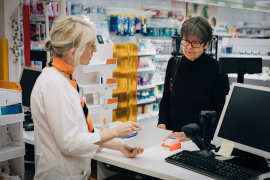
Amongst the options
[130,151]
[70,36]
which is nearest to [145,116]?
[130,151]

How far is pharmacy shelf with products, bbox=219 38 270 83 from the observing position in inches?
219

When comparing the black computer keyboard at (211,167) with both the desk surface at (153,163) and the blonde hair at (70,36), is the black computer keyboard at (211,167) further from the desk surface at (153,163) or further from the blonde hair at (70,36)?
the blonde hair at (70,36)

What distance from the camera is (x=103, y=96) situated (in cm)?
372

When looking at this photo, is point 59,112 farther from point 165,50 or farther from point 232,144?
point 165,50

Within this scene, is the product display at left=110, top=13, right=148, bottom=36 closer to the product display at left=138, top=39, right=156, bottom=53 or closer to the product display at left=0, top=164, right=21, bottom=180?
the product display at left=138, top=39, right=156, bottom=53

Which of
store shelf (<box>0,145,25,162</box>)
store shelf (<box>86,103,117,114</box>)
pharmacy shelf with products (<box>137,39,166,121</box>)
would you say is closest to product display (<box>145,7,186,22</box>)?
pharmacy shelf with products (<box>137,39,166,121</box>)

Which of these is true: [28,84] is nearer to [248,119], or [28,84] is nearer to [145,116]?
[248,119]

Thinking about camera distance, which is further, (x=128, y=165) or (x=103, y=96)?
(x=103, y=96)

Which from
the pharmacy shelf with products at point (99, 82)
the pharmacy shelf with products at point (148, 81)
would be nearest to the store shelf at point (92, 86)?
the pharmacy shelf with products at point (99, 82)

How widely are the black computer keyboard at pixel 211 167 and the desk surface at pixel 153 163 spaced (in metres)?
0.03

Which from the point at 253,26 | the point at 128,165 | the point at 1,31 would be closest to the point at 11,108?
the point at 128,165

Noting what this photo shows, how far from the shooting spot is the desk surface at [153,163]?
5.11ft

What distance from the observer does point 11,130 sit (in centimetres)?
239

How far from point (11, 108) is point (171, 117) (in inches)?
49.0
